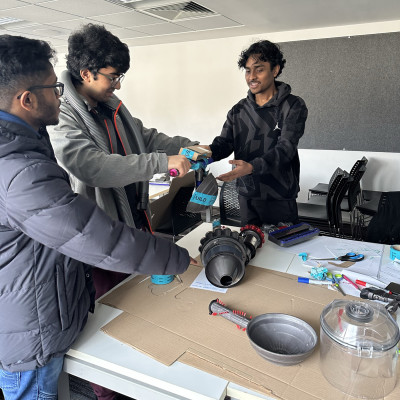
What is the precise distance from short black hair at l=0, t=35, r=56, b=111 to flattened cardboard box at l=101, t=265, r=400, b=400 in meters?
0.76

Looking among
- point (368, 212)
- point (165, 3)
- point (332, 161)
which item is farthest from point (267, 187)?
point (332, 161)

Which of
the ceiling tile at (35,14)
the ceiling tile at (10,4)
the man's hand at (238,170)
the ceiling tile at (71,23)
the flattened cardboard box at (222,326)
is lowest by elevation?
the flattened cardboard box at (222,326)

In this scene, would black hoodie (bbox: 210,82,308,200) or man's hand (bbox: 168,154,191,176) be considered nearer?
man's hand (bbox: 168,154,191,176)

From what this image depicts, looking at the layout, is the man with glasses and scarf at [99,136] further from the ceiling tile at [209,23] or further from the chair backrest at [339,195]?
the ceiling tile at [209,23]

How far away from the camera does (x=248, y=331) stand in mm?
970

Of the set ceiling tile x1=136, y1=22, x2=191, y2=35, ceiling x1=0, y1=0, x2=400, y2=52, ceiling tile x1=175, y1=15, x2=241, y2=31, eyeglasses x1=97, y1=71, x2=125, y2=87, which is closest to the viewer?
eyeglasses x1=97, y1=71, x2=125, y2=87

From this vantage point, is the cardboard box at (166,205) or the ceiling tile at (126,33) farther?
the ceiling tile at (126,33)

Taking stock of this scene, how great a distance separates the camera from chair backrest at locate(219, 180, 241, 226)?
10.1ft

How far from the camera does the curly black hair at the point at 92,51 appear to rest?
4.64 ft

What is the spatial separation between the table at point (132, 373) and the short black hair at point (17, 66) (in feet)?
2.38

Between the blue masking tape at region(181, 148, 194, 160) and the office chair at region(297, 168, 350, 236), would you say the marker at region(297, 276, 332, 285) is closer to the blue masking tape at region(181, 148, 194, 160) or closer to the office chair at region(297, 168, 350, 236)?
the blue masking tape at region(181, 148, 194, 160)

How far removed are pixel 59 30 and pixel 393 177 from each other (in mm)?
4533

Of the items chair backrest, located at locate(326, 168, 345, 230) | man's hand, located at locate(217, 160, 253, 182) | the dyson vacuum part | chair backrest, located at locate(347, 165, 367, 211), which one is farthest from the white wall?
the dyson vacuum part

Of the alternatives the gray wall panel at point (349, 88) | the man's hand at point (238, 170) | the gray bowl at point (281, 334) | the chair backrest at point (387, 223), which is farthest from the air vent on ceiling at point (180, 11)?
the gray bowl at point (281, 334)
